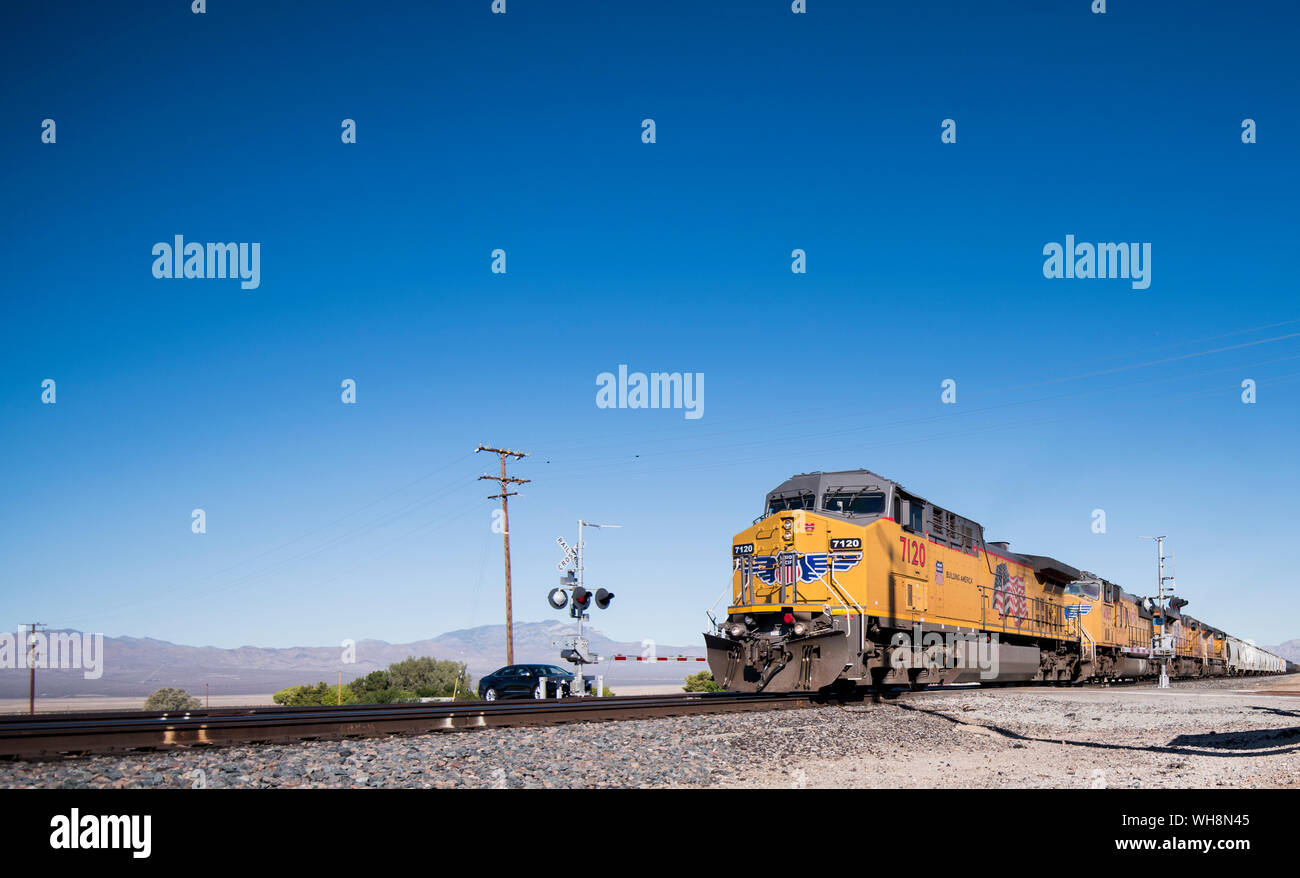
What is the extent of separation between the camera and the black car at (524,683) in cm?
2641

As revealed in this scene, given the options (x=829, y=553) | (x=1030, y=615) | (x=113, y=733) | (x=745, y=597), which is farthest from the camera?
(x=1030, y=615)

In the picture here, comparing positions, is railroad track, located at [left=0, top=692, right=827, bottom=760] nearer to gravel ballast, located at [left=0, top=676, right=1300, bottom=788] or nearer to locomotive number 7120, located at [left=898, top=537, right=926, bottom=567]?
gravel ballast, located at [left=0, top=676, right=1300, bottom=788]

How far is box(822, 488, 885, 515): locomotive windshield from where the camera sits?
64.5ft

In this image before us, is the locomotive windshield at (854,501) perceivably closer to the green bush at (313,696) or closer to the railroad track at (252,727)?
the railroad track at (252,727)

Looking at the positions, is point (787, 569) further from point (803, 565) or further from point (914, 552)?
point (914, 552)

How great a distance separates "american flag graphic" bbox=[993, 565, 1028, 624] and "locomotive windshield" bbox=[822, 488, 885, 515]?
813 cm

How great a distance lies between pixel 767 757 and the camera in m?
11.5

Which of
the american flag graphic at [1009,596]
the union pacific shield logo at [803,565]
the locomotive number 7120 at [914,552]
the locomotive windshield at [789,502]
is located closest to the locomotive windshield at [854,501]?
the locomotive windshield at [789,502]
